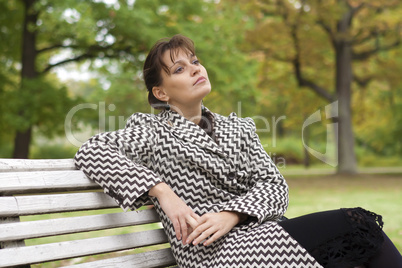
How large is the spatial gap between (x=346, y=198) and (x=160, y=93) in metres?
9.45

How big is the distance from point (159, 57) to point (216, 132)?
472 mm

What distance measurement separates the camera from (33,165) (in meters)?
2.27

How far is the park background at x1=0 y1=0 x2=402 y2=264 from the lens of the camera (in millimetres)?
12328

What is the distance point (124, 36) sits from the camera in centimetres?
1300

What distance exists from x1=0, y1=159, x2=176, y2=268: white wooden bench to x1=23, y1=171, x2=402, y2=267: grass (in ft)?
8.53

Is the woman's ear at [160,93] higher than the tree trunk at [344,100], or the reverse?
the woman's ear at [160,93]

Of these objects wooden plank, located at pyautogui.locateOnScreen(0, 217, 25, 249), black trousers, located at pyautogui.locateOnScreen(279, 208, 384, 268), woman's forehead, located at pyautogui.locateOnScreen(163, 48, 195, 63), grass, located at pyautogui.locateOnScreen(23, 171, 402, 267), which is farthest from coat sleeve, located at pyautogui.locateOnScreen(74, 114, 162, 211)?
grass, located at pyautogui.locateOnScreen(23, 171, 402, 267)

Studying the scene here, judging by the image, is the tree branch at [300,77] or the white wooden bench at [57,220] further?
the tree branch at [300,77]

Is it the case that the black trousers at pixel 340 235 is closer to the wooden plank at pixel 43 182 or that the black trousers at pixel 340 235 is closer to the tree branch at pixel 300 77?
the wooden plank at pixel 43 182

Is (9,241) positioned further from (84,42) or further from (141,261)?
(84,42)

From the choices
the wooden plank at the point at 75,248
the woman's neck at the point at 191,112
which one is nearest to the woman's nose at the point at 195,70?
the woman's neck at the point at 191,112

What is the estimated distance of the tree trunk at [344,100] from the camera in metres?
19.0

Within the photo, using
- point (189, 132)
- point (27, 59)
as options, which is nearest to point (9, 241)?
point (189, 132)

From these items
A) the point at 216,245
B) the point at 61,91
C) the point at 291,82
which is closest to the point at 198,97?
the point at 216,245
